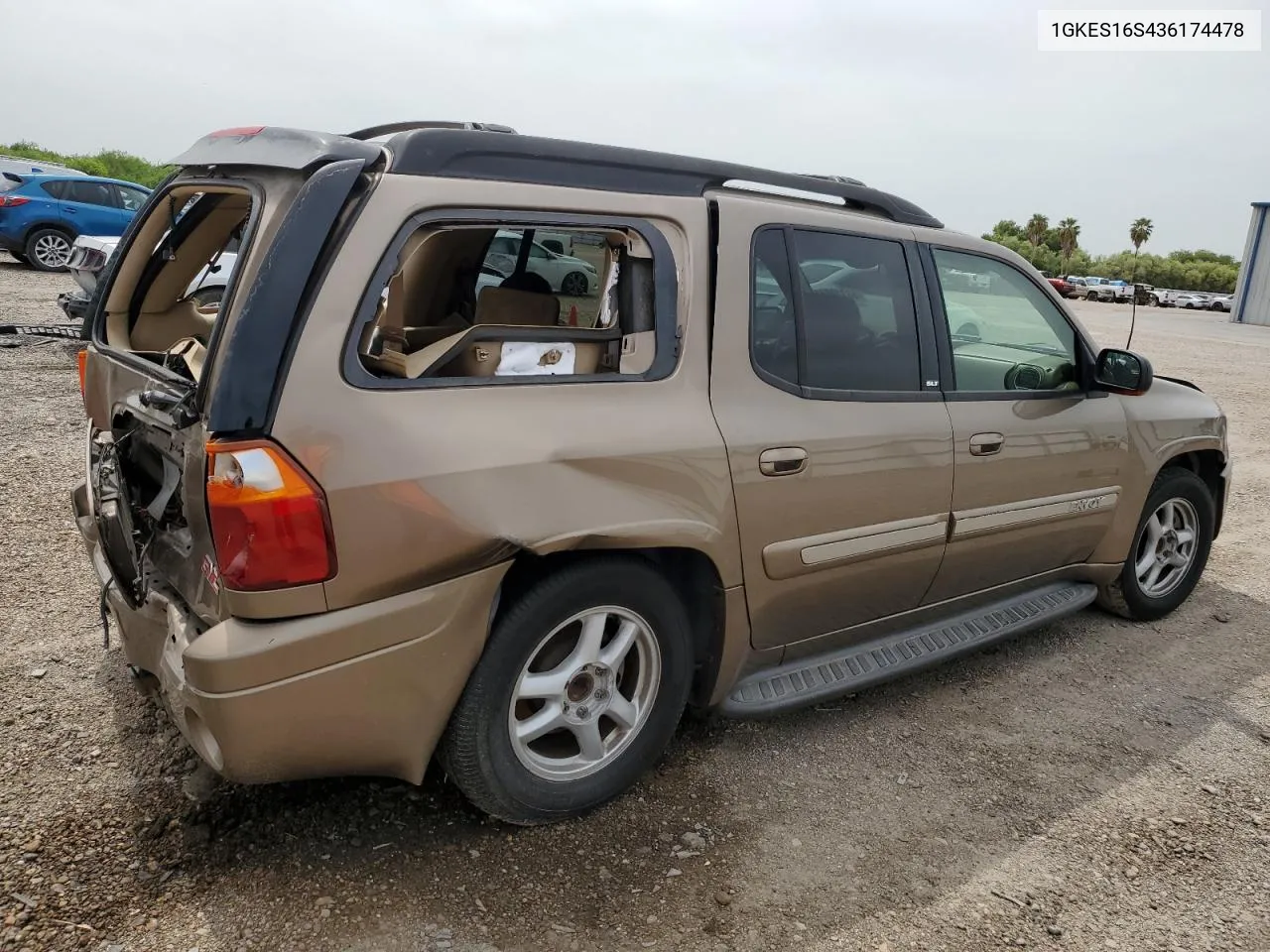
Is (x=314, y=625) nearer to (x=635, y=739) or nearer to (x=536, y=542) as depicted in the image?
(x=536, y=542)

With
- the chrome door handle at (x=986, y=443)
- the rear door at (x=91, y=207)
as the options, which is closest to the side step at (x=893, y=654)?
the chrome door handle at (x=986, y=443)

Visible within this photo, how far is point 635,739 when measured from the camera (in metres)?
2.67

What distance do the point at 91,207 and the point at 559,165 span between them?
1523cm

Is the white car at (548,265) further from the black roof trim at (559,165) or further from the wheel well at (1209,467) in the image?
the wheel well at (1209,467)

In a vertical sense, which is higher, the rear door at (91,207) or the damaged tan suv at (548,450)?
the rear door at (91,207)

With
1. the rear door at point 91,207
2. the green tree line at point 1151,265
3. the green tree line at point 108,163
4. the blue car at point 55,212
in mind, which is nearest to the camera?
the blue car at point 55,212

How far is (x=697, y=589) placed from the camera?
2.73 meters

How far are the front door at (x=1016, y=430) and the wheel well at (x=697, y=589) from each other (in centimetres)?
101

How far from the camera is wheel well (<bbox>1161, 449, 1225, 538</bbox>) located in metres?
4.27

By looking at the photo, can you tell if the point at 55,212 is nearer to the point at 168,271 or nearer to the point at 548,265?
the point at 168,271

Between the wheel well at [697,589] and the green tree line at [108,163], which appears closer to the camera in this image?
the wheel well at [697,589]

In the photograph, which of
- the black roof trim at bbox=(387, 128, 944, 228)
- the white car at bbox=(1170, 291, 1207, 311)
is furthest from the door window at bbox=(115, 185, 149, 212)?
the white car at bbox=(1170, 291, 1207, 311)

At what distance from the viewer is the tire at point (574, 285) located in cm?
286

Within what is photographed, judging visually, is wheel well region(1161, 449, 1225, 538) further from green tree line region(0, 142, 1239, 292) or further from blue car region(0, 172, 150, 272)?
green tree line region(0, 142, 1239, 292)
